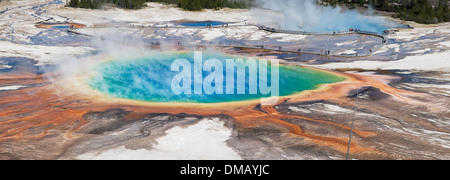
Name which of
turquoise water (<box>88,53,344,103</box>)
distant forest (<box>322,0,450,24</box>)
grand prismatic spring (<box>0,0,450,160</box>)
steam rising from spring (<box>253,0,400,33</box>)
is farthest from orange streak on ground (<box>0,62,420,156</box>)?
distant forest (<box>322,0,450,24</box>)

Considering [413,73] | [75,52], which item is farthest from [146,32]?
[413,73]

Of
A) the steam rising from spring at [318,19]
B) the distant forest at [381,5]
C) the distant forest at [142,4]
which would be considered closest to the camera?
the steam rising from spring at [318,19]

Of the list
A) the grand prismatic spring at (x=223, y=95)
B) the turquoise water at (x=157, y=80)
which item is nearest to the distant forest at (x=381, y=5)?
the grand prismatic spring at (x=223, y=95)

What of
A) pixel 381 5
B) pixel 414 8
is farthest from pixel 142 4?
pixel 381 5

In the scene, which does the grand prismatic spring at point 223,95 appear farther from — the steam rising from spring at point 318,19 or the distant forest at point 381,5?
the distant forest at point 381,5

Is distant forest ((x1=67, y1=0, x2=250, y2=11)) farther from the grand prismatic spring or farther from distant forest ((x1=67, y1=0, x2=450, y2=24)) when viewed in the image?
the grand prismatic spring
